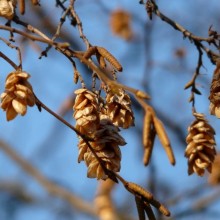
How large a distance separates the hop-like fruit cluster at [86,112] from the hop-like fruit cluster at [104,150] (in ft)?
0.04

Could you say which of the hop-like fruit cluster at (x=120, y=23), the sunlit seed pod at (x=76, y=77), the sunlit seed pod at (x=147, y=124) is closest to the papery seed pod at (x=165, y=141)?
the sunlit seed pod at (x=147, y=124)

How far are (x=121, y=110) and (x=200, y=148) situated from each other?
0.16 meters

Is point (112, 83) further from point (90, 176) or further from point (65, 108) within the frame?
point (65, 108)

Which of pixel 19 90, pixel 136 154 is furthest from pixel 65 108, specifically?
pixel 19 90

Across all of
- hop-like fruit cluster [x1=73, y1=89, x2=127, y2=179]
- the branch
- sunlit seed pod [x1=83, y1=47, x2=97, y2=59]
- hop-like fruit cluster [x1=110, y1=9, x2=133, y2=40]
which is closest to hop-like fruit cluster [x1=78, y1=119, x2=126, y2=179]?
hop-like fruit cluster [x1=73, y1=89, x2=127, y2=179]

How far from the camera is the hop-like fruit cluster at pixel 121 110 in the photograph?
3.31 feet

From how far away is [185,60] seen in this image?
289cm

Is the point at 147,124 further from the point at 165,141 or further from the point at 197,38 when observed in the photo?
the point at 197,38

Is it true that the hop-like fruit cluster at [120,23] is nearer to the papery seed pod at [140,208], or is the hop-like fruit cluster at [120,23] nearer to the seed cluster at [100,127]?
the seed cluster at [100,127]

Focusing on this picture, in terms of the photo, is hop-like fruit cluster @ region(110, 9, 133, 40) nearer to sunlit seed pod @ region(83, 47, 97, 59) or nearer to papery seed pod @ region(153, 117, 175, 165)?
sunlit seed pod @ region(83, 47, 97, 59)

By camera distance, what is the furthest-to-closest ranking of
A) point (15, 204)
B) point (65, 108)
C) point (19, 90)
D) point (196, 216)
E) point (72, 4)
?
1. point (15, 204)
2. point (65, 108)
3. point (196, 216)
4. point (72, 4)
5. point (19, 90)

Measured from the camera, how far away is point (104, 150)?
1.00 meters

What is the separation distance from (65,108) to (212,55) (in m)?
2.27

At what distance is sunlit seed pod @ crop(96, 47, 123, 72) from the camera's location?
0.95 metres
